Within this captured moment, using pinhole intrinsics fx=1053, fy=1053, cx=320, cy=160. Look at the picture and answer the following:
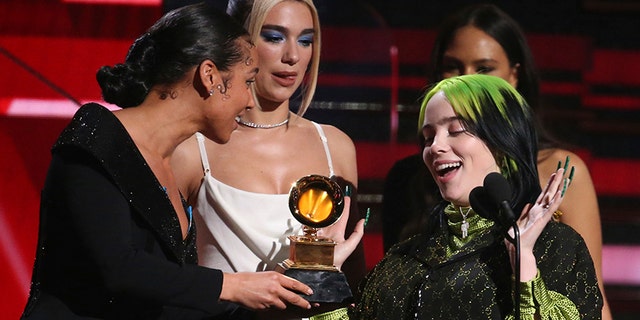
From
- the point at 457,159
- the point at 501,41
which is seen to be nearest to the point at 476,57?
the point at 501,41

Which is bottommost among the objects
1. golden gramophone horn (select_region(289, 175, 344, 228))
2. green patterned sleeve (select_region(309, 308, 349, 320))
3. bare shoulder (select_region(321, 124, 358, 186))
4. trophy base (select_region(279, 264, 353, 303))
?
green patterned sleeve (select_region(309, 308, 349, 320))

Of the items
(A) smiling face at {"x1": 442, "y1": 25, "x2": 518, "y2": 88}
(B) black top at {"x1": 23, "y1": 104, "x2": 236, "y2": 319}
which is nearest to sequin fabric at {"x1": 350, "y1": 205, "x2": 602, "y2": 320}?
(B) black top at {"x1": 23, "y1": 104, "x2": 236, "y2": 319}

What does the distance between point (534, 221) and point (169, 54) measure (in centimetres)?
84

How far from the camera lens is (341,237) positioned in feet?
8.30

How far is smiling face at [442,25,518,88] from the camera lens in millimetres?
3268

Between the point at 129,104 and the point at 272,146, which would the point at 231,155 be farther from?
the point at 129,104

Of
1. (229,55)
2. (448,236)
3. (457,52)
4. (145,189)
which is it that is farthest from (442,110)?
(457,52)

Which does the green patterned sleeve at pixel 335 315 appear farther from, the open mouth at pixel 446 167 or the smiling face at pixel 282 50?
the smiling face at pixel 282 50

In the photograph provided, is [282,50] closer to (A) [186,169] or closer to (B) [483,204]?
(A) [186,169]

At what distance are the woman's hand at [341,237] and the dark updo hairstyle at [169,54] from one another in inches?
19.2

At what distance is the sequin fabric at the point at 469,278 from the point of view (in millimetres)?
2070

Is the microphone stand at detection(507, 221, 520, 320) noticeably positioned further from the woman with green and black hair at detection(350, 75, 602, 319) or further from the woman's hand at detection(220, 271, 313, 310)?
the woman's hand at detection(220, 271, 313, 310)

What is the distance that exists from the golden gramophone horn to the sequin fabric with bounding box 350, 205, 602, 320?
0.56 feet

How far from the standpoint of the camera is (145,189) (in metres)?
2.14
